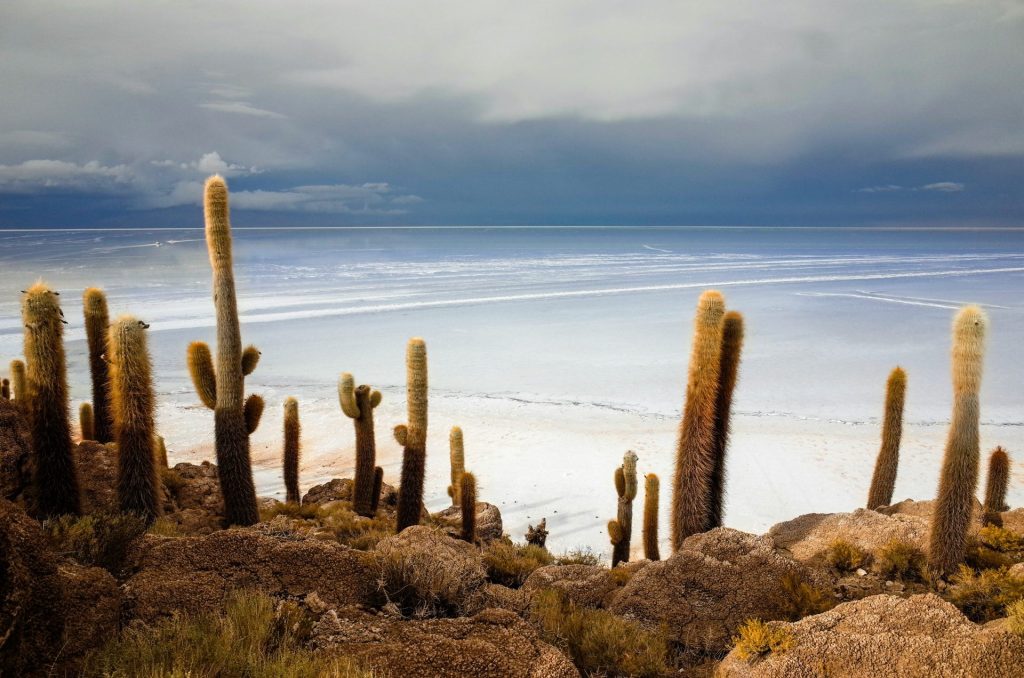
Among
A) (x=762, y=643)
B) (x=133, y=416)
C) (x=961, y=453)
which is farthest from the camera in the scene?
(x=133, y=416)

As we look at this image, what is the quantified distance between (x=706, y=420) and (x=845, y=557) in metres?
1.93

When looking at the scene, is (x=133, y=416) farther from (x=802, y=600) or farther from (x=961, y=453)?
(x=961, y=453)

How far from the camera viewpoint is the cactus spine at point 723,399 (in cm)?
777

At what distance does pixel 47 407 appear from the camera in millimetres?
6609

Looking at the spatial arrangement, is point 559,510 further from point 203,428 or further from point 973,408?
point 203,428

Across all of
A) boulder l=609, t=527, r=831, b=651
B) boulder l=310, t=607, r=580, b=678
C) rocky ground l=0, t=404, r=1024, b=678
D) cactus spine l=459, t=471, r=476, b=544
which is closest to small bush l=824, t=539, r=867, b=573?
rocky ground l=0, t=404, r=1024, b=678

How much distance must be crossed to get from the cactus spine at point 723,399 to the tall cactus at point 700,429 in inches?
4.0

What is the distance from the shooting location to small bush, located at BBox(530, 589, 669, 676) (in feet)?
14.0

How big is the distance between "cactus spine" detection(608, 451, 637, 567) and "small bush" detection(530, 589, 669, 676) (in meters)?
4.46

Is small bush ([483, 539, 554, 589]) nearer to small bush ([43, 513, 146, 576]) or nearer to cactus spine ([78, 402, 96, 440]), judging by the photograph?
small bush ([43, 513, 146, 576])

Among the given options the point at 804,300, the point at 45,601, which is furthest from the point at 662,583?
the point at 804,300

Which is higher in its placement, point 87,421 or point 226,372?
point 226,372

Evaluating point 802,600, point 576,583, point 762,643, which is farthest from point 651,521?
point 762,643

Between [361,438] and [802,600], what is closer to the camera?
[802,600]
